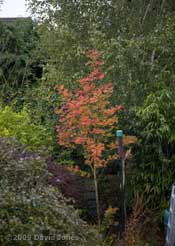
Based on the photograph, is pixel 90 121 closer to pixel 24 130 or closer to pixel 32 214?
pixel 24 130

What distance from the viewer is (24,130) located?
5.10 metres

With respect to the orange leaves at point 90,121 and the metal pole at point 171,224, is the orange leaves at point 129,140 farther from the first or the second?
the metal pole at point 171,224

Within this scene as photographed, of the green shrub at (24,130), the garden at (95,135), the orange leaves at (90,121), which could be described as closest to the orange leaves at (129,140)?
the garden at (95,135)

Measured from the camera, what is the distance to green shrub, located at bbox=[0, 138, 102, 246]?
98.2 inches

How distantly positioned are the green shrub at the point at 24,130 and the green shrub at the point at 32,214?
1805 mm

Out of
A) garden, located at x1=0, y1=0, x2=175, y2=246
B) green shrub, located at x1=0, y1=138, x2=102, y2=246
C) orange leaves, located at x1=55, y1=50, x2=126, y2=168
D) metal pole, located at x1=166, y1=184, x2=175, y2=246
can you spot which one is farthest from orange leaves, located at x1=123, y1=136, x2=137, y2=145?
green shrub, located at x1=0, y1=138, x2=102, y2=246

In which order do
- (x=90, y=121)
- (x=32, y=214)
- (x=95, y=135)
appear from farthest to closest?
(x=95, y=135) < (x=90, y=121) < (x=32, y=214)

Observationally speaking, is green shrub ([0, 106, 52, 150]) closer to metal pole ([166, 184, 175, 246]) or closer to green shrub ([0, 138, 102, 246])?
metal pole ([166, 184, 175, 246])

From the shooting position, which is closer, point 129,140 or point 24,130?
point 129,140

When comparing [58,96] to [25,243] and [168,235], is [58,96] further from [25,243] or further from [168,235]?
[25,243]

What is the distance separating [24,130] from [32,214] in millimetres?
2525

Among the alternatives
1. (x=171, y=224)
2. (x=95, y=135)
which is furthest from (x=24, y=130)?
(x=171, y=224)

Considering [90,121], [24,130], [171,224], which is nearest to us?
[171,224]

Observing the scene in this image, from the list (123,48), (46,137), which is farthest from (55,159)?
(123,48)
